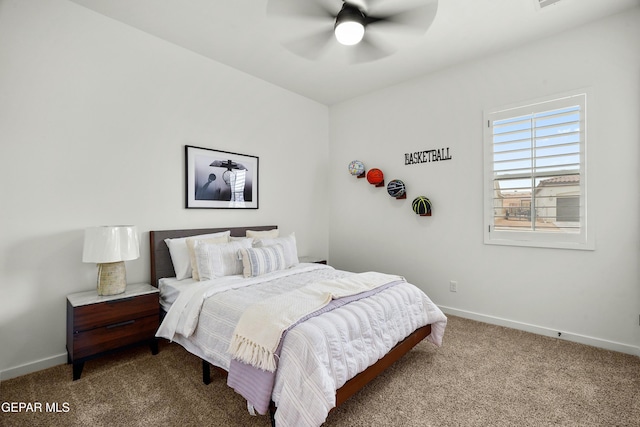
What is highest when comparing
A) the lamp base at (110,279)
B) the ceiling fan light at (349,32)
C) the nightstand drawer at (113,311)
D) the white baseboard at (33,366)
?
the ceiling fan light at (349,32)

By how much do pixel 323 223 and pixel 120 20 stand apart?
11.0ft

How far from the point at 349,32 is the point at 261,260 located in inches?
79.8

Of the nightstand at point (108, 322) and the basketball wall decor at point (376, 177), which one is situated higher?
the basketball wall decor at point (376, 177)

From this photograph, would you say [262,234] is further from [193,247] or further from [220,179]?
[193,247]

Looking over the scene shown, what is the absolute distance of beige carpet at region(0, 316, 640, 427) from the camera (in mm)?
Result: 1859

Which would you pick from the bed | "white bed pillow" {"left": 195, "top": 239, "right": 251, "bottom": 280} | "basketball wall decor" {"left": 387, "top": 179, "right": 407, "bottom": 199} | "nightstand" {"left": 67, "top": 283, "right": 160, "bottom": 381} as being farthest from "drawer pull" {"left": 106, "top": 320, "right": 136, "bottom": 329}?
"basketball wall decor" {"left": 387, "top": 179, "right": 407, "bottom": 199}

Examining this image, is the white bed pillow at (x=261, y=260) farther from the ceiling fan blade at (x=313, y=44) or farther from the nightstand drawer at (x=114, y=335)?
the ceiling fan blade at (x=313, y=44)

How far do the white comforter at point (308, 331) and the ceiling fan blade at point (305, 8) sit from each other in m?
1.89

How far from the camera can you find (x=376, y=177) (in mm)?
4152

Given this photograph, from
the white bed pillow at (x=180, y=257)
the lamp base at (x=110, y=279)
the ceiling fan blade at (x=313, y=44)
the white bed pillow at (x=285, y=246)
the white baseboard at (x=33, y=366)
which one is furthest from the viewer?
the white bed pillow at (x=285, y=246)

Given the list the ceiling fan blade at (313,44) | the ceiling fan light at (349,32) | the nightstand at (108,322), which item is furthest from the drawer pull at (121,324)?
the ceiling fan light at (349,32)

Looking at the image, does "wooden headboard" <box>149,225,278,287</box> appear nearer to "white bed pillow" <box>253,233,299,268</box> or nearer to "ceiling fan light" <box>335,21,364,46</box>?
"white bed pillow" <box>253,233,299,268</box>

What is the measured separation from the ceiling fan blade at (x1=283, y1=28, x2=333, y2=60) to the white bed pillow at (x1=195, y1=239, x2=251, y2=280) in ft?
5.96

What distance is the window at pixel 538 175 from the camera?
2.86m
